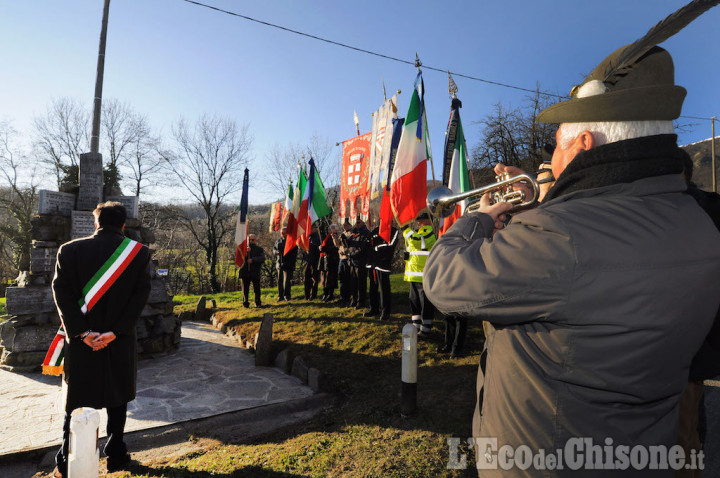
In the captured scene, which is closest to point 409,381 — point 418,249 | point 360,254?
point 418,249

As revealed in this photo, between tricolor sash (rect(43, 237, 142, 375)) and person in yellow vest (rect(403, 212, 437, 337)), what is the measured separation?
15.8ft

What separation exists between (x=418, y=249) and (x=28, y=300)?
6.81m

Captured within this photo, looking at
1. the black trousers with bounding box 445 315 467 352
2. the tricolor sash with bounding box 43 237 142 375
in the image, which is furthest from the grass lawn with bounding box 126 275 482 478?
the tricolor sash with bounding box 43 237 142 375

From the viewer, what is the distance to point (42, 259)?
21.7 ft

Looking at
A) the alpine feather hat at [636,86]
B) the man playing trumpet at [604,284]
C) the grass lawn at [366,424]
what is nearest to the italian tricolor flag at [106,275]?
the grass lawn at [366,424]

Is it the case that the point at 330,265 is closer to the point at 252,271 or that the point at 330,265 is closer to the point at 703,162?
the point at 252,271

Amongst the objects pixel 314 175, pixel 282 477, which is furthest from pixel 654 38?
pixel 314 175

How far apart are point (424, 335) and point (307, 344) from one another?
7.07 ft

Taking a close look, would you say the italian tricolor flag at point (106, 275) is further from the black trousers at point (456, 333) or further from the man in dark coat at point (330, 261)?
the man in dark coat at point (330, 261)

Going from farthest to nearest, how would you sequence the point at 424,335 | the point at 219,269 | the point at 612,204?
the point at 219,269, the point at 424,335, the point at 612,204

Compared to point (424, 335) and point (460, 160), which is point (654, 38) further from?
point (460, 160)

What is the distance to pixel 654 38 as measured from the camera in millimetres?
1387

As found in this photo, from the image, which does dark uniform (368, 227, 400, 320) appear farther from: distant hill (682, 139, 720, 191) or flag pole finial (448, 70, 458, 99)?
distant hill (682, 139, 720, 191)

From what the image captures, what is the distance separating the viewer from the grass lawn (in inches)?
132
